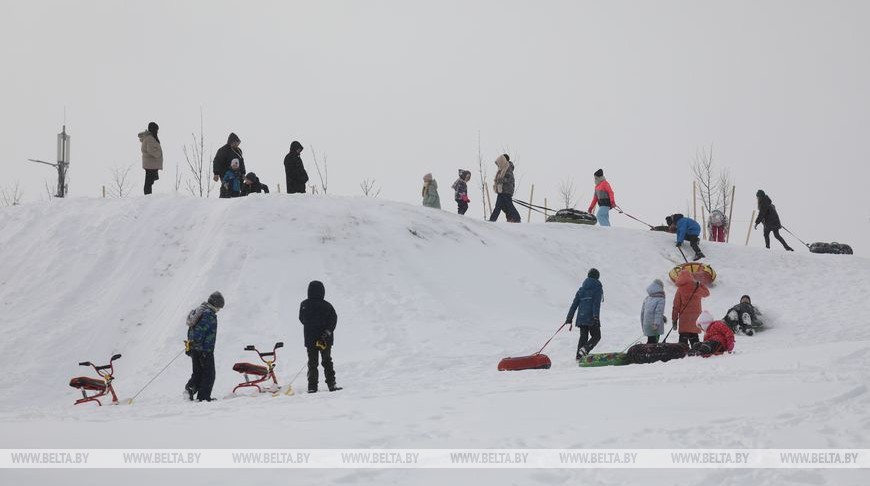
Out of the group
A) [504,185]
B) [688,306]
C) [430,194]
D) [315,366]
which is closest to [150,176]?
[430,194]

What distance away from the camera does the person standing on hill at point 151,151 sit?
59.3ft

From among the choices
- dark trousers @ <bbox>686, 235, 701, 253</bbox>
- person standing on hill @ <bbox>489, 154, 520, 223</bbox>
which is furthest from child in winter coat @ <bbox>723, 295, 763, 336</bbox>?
person standing on hill @ <bbox>489, 154, 520, 223</bbox>

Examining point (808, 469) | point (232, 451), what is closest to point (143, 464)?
point (232, 451)

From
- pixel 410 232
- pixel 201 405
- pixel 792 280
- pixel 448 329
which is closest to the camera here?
pixel 201 405

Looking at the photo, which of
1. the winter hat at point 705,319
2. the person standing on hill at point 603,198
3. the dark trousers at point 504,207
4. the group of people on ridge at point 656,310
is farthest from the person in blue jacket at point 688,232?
the winter hat at point 705,319

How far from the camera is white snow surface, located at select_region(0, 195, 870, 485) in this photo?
5746 millimetres

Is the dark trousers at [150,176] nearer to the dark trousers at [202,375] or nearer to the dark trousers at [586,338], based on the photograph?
the dark trousers at [202,375]

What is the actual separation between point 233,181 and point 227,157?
0.77 meters

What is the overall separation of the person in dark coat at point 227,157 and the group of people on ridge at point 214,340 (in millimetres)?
7905

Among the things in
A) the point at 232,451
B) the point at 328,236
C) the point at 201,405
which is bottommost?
the point at 201,405

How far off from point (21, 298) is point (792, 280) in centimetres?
1849

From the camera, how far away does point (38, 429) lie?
6.48 metres

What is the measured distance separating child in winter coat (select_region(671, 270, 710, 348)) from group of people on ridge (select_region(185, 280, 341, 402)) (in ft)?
17.5

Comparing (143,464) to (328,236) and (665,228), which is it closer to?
(328,236)
